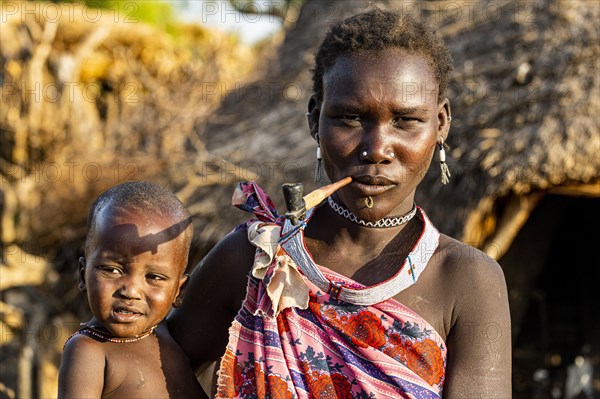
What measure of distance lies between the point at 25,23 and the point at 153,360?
18.4ft

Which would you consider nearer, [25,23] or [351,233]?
[351,233]

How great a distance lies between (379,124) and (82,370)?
0.85m

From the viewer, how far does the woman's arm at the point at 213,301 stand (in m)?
2.08

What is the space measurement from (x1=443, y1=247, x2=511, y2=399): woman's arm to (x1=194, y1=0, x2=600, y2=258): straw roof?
2181 mm

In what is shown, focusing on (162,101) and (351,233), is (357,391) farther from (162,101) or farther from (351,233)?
(162,101)

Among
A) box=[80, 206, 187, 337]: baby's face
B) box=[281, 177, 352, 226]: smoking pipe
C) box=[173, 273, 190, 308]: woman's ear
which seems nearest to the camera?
box=[281, 177, 352, 226]: smoking pipe

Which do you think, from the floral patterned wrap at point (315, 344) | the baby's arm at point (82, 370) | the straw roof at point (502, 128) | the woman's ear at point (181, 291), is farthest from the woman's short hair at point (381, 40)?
the straw roof at point (502, 128)

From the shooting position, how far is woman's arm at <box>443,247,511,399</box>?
5.96ft

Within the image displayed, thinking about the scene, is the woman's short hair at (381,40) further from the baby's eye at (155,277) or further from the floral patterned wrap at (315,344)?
the baby's eye at (155,277)

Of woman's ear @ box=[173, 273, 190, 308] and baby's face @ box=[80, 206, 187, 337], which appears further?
woman's ear @ box=[173, 273, 190, 308]

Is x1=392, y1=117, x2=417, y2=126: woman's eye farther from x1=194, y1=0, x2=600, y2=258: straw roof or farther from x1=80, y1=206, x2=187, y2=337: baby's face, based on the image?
x1=194, y1=0, x2=600, y2=258: straw roof

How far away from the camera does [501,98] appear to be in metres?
4.54

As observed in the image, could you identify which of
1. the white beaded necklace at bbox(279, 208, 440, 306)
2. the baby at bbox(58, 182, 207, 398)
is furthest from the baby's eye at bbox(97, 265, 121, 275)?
the white beaded necklace at bbox(279, 208, 440, 306)

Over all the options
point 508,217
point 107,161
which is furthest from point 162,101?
point 508,217
